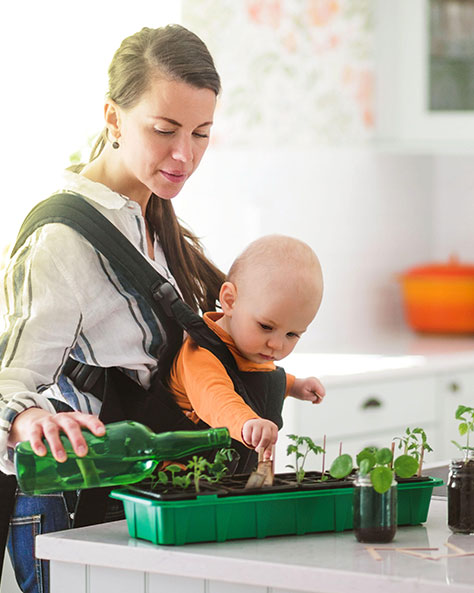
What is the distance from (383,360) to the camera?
3.71 metres

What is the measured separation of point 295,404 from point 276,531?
1888mm

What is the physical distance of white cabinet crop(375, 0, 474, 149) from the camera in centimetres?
429

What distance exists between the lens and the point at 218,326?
178 centimetres

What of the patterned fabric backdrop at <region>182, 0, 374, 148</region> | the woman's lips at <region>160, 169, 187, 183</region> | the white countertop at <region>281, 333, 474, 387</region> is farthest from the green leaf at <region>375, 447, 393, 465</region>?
the patterned fabric backdrop at <region>182, 0, 374, 148</region>

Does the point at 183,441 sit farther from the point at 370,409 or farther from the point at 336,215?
the point at 336,215

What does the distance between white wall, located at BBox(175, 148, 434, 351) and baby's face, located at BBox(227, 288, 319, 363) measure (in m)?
1.81

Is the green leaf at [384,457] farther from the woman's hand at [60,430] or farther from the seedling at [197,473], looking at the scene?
the woman's hand at [60,430]

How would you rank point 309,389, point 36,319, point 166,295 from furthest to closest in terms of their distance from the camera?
point 309,389 < point 166,295 < point 36,319

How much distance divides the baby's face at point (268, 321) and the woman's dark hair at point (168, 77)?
0.52ft

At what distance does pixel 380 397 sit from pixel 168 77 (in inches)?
80.1

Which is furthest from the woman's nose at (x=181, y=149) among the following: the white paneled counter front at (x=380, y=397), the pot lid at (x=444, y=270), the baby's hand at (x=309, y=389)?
the pot lid at (x=444, y=270)

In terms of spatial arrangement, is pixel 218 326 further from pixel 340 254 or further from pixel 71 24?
pixel 340 254

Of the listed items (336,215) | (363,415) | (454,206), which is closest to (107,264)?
(363,415)

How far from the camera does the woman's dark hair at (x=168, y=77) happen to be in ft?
5.58
